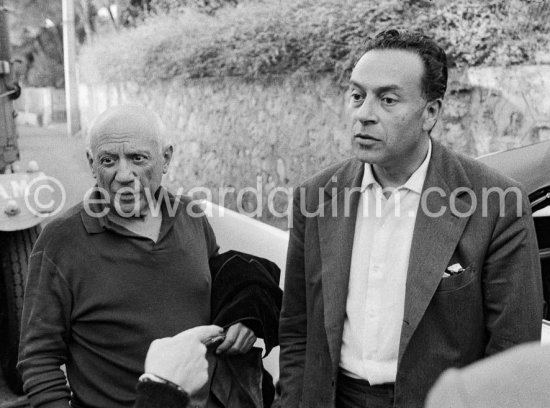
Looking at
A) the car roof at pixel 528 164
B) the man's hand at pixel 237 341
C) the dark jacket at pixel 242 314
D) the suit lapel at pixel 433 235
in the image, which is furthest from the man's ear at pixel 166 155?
the car roof at pixel 528 164

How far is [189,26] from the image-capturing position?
12.5 meters

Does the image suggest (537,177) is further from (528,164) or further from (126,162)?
(126,162)

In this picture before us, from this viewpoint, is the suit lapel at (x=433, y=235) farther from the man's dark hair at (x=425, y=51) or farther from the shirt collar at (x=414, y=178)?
the man's dark hair at (x=425, y=51)

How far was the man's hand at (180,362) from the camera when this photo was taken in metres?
1.70

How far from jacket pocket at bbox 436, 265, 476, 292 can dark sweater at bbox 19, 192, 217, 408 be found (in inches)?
34.1

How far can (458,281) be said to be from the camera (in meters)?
1.94

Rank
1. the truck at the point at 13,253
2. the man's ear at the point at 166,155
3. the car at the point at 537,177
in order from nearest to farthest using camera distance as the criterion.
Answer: the man's ear at the point at 166,155
the car at the point at 537,177
the truck at the point at 13,253

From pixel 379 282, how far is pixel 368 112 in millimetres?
509

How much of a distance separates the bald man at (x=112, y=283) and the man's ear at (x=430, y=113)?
0.90 meters

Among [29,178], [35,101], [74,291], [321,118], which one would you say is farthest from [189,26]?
[35,101]

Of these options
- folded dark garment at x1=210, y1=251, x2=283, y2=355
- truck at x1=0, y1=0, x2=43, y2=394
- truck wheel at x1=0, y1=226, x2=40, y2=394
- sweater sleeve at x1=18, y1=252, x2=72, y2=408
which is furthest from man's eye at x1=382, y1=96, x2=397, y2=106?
truck wheel at x1=0, y1=226, x2=40, y2=394

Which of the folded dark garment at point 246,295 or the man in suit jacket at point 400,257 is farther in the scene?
the folded dark garment at point 246,295

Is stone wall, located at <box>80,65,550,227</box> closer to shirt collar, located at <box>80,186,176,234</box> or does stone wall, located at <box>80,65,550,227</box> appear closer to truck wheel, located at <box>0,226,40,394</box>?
truck wheel, located at <box>0,226,40,394</box>

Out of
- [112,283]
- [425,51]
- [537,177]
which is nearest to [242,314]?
[112,283]
